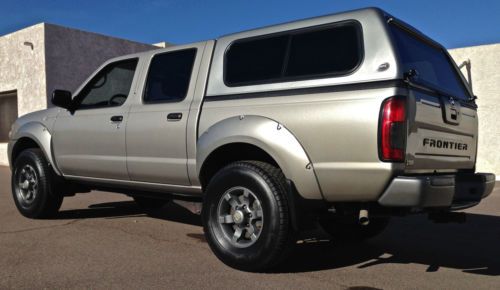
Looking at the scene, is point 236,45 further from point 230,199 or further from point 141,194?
point 141,194

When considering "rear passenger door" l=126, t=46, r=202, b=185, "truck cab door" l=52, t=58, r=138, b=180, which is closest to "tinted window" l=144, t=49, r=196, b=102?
"rear passenger door" l=126, t=46, r=202, b=185

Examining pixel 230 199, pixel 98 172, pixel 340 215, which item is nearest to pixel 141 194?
pixel 98 172

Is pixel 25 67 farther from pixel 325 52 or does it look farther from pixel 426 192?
Result: pixel 426 192

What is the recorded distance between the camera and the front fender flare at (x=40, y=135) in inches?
234

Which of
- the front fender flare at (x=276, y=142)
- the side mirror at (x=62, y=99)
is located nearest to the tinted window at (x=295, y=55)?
the front fender flare at (x=276, y=142)

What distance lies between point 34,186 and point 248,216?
3.43m

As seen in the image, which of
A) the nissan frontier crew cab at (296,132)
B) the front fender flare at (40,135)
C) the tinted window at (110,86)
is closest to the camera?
the nissan frontier crew cab at (296,132)

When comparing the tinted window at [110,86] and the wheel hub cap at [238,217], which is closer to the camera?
the wheel hub cap at [238,217]

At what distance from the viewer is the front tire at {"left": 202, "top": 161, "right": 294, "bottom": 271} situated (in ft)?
12.2

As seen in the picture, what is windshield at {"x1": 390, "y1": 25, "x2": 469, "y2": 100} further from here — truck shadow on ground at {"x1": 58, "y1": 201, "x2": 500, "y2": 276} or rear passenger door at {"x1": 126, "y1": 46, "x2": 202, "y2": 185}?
rear passenger door at {"x1": 126, "y1": 46, "x2": 202, "y2": 185}

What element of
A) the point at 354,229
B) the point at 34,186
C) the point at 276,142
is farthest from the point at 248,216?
the point at 34,186

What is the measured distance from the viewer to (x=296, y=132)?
3713 mm

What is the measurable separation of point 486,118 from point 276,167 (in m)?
10.9

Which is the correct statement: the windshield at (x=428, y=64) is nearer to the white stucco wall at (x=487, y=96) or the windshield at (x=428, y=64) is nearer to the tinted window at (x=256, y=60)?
the tinted window at (x=256, y=60)
